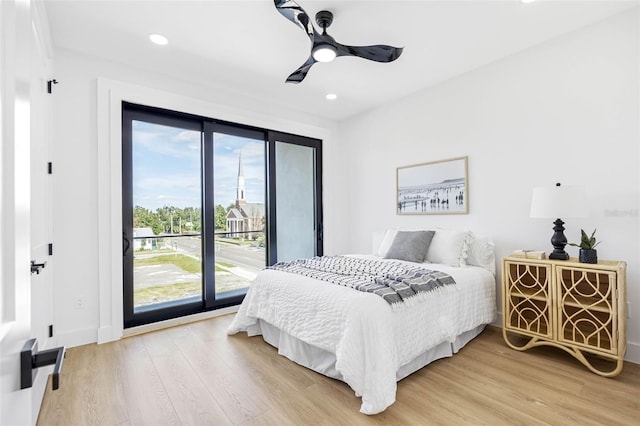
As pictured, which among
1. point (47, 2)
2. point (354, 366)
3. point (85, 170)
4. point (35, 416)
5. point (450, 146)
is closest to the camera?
point (35, 416)

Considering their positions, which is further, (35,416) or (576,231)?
(576,231)

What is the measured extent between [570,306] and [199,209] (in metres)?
3.65

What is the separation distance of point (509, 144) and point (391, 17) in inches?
67.4

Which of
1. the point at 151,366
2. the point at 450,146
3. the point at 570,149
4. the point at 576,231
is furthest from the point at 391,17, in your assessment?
the point at 151,366

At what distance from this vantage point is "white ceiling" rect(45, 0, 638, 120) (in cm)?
235

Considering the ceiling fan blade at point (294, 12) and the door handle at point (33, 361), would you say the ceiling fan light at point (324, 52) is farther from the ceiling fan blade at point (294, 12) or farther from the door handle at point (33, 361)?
the door handle at point (33, 361)

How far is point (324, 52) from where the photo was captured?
233 cm

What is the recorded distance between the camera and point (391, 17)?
2457 mm

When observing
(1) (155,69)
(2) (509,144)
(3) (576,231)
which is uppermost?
(1) (155,69)

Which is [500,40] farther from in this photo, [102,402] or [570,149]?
[102,402]

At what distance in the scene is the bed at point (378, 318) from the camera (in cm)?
194

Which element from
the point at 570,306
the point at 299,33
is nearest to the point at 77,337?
the point at 299,33

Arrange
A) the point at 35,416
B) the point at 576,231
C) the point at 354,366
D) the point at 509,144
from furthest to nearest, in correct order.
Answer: the point at 509,144 → the point at 576,231 → the point at 354,366 → the point at 35,416

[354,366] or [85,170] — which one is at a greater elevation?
[85,170]
